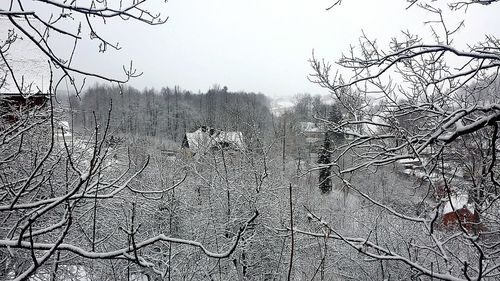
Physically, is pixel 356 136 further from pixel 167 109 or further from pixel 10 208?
pixel 167 109

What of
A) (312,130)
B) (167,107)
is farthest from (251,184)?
(167,107)

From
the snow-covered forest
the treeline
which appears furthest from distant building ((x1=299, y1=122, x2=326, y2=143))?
the treeline

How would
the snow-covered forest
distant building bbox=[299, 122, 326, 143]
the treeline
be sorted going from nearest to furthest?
the snow-covered forest
distant building bbox=[299, 122, 326, 143]
the treeline

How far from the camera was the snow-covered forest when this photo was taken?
1.95 metres

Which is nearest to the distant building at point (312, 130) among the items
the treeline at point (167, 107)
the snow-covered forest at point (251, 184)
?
the snow-covered forest at point (251, 184)

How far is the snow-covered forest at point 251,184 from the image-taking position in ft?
6.41

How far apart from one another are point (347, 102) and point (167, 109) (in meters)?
60.7

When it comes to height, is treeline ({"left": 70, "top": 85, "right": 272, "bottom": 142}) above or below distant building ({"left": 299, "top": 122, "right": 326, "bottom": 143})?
above

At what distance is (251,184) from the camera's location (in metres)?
13.3

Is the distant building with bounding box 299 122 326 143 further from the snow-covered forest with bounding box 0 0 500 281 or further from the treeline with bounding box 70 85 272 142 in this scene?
the treeline with bounding box 70 85 272 142

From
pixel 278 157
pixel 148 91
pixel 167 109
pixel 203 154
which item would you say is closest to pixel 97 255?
pixel 203 154

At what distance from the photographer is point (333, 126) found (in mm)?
4773

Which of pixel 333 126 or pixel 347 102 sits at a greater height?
pixel 347 102

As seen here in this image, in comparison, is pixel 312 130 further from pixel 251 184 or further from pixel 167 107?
pixel 167 107
